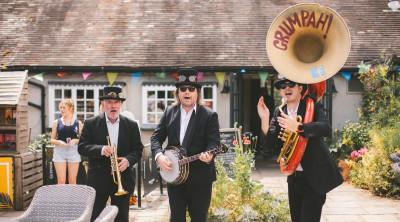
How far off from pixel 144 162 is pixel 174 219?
9.40 feet

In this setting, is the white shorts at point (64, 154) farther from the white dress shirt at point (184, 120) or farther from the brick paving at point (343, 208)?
the white dress shirt at point (184, 120)

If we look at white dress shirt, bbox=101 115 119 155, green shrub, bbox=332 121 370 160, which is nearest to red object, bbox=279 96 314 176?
white dress shirt, bbox=101 115 119 155

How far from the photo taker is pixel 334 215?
575 cm

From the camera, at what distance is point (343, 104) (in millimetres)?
10422

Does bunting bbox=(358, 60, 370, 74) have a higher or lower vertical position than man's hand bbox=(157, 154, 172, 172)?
higher

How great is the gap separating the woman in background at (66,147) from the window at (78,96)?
431 cm

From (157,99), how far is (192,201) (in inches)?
284

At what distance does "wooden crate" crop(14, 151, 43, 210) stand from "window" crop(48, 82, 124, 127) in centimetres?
430

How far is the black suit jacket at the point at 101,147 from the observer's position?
390 cm

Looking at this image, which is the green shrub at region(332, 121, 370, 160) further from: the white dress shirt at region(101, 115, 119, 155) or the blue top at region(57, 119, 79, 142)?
the white dress shirt at region(101, 115, 119, 155)

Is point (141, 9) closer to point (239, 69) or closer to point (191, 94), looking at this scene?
point (239, 69)

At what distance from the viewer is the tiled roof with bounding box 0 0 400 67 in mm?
10531

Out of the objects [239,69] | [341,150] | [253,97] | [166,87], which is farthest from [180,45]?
[341,150]

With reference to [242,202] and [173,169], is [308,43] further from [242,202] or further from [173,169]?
[242,202]
